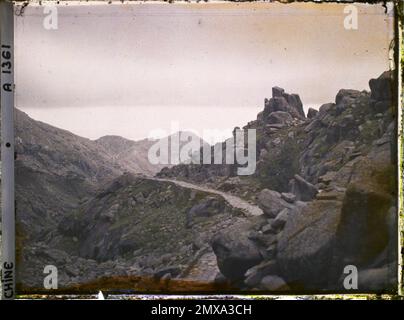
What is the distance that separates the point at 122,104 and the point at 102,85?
0.20m

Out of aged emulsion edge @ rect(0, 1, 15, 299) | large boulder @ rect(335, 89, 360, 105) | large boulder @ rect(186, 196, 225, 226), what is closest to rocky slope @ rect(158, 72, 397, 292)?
large boulder @ rect(335, 89, 360, 105)

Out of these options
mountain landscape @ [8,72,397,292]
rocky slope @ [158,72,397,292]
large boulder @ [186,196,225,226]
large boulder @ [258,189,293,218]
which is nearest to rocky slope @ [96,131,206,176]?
mountain landscape @ [8,72,397,292]

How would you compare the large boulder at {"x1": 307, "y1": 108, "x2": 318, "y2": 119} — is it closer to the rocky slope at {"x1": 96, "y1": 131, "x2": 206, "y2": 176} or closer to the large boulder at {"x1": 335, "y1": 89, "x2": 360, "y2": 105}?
the large boulder at {"x1": 335, "y1": 89, "x2": 360, "y2": 105}

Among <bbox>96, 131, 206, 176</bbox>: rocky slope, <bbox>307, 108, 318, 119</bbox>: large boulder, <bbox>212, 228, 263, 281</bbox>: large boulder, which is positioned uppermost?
<bbox>307, 108, 318, 119</bbox>: large boulder

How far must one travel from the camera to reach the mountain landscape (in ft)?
12.2

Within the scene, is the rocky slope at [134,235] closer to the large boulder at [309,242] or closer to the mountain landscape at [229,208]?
the mountain landscape at [229,208]

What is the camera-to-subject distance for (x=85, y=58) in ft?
12.5

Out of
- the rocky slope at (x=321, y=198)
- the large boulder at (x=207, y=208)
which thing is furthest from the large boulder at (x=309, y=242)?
the large boulder at (x=207, y=208)

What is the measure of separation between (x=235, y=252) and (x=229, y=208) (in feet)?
1.06

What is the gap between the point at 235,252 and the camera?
378 cm

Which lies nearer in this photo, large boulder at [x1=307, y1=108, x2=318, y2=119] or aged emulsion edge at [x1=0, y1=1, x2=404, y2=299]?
aged emulsion edge at [x1=0, y1=1, x2=404, y2=299]

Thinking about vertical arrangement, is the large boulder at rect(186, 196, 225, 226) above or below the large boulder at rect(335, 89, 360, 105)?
below

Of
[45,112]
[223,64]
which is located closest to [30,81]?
[45,112]

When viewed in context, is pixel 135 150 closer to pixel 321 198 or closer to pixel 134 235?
pixel 134 235
